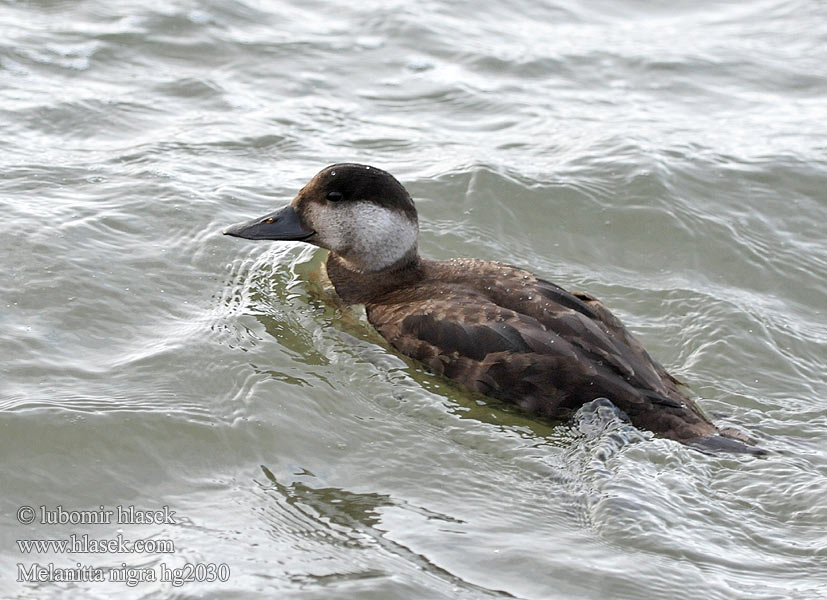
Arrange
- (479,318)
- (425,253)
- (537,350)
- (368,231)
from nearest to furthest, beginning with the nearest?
(537,350), (479,318), (368,231), (425,253)

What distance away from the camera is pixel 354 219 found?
7.16m

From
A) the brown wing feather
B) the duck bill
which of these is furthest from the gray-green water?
the duck bill

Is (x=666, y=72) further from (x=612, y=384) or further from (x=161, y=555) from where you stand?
(x=161, y=555)

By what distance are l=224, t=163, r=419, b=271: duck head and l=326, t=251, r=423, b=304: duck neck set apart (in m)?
0.03

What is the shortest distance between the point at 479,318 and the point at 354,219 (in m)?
1.26

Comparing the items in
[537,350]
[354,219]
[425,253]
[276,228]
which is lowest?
[425,253]

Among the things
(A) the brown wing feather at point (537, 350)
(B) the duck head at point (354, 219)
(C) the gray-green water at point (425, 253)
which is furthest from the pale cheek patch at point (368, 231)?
(A) the brown wing feather at point (537, 350)

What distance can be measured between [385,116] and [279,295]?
3192 mm

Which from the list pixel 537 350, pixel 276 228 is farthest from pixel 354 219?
pixel 537 350

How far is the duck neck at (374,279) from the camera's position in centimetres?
711

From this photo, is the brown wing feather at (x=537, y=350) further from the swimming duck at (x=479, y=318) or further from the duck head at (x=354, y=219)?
the duck head at (x=354, y=219)

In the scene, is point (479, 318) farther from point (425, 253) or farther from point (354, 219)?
point (425, 253)

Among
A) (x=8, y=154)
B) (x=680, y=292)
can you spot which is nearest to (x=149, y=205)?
(x=8, y=154)

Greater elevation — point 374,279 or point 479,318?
point 479,318
